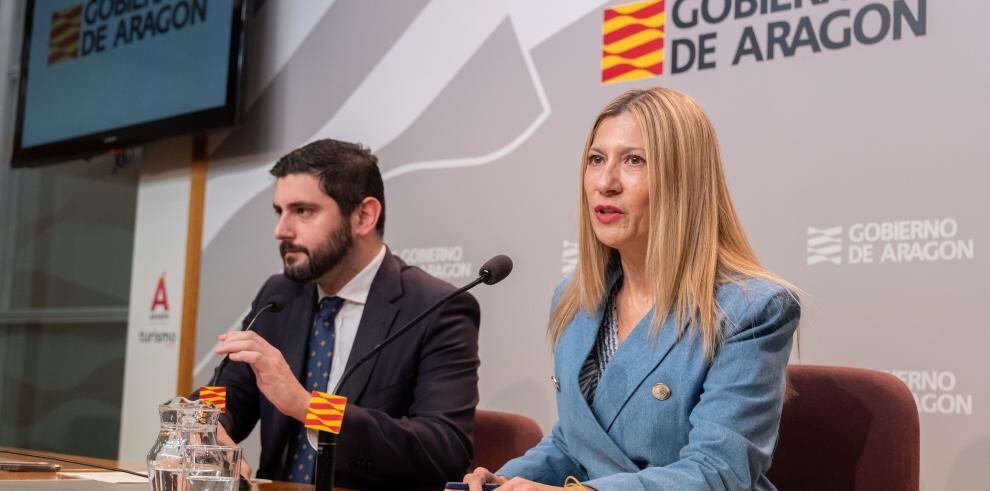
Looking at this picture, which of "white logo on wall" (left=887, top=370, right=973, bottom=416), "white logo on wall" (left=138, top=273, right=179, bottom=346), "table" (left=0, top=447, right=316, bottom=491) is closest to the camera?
"table" (left=0, top=447, right=316, bottom=491)

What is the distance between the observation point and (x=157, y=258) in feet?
16.2

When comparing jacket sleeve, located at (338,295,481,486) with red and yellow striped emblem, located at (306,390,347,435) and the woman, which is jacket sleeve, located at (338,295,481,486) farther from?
red and yellow striped emblem, located at (306,390,347,435)

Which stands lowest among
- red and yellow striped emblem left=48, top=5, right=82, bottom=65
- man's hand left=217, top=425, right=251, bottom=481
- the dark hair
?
man's hand left=217, top=425, right=251, bottom=481

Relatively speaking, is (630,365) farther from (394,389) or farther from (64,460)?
(64,460)

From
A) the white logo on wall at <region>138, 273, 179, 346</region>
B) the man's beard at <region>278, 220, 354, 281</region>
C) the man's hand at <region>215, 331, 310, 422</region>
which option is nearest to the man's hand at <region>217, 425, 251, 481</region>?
the man's hand at <region>215, 331, 310, 422</region>

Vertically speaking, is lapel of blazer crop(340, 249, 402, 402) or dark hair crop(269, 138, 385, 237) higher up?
dark hair crop(269, 138, 385, 237)

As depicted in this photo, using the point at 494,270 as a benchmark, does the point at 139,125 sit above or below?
above

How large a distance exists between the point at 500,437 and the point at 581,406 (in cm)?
82

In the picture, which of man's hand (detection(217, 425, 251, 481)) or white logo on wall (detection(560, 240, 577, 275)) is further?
white logo on wall (detection(560, 240, 577, 275))

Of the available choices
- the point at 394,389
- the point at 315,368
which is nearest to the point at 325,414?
the point at 394,389

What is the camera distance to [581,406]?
2.03m

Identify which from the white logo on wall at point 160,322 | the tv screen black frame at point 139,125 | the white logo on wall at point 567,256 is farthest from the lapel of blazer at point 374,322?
the white logo on wall at point 160,322

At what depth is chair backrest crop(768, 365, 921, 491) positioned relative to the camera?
2.09 m

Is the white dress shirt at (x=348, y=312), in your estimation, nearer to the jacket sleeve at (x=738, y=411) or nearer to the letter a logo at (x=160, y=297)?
the jacket sleeve at (x=738, y=411)
